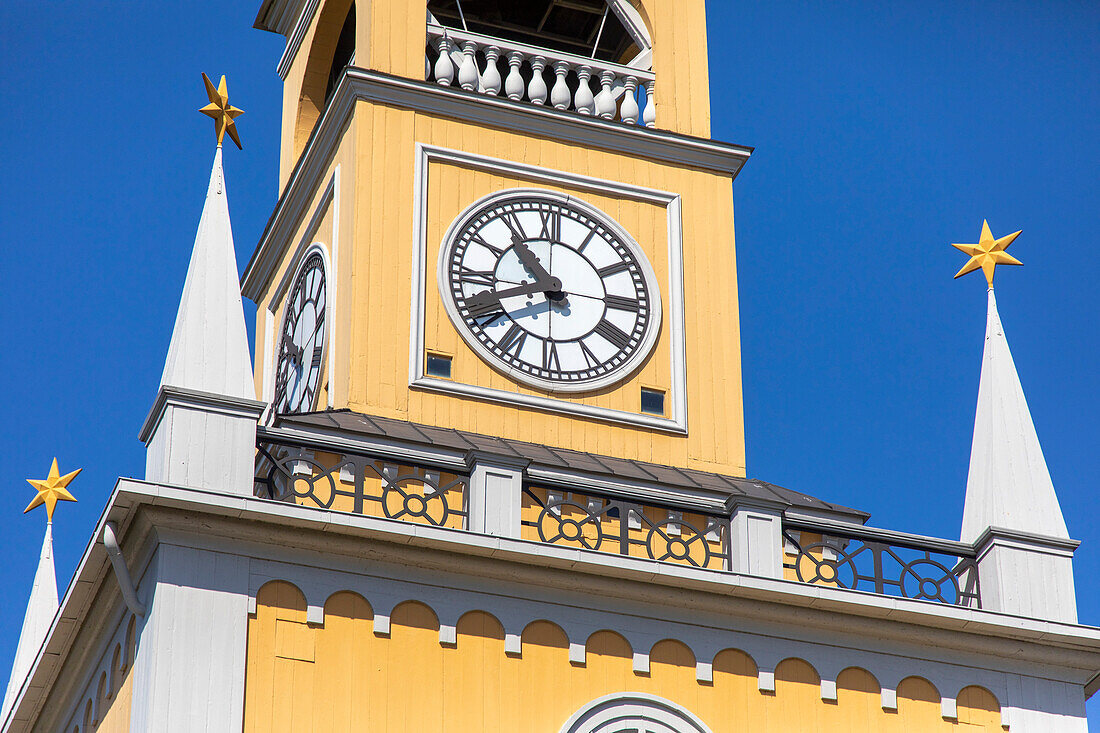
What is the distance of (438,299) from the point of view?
21.8 metres

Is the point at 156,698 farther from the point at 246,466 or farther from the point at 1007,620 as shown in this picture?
the point at 1007,620

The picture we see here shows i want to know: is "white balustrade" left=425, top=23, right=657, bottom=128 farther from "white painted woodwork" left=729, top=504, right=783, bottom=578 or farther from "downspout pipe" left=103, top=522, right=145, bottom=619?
"downspout pipe" left=103, top=522, right=145, bottom=619

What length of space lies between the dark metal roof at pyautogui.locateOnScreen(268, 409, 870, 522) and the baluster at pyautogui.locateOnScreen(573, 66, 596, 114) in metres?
4.22

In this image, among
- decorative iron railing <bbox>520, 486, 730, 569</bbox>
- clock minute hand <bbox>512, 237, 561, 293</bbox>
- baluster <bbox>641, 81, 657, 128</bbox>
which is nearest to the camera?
decorative iron railing <bbox>520, 486, 730, 569</bbox>

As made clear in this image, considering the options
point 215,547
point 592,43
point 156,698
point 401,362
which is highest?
point 592,43

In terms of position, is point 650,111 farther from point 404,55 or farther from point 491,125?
point 404,55

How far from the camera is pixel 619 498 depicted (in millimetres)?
18375

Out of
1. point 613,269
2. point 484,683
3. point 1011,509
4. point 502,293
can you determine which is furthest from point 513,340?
point 484,683

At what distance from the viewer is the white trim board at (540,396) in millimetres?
21375

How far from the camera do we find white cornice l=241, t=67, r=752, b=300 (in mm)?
22875

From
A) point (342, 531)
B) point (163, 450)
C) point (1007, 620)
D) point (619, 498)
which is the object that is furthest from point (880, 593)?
point (163, 450)

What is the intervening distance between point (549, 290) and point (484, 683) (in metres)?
5.85

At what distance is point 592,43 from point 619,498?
994 centimetres

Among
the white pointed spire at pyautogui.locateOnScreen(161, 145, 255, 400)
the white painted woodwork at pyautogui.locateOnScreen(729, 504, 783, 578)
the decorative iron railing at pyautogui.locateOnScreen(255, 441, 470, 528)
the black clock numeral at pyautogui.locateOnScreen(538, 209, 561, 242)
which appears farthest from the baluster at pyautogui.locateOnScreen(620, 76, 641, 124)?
the white painted woodwork at pyautogui.locateOnScreen(729, 504, 783, 578)
